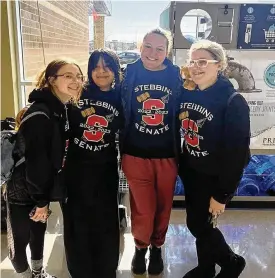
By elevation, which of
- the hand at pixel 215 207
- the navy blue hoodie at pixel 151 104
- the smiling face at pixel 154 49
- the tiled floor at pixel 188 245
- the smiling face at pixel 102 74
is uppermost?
the smiling face at pixel 154 49

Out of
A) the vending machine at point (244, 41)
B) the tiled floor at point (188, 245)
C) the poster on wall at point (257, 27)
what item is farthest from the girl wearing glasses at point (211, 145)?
the poster on wall at point (257, 27)

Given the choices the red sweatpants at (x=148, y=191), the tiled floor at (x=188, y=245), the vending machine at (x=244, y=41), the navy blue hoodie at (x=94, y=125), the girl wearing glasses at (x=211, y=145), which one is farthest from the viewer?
the vending machine at (x=244, y=41)

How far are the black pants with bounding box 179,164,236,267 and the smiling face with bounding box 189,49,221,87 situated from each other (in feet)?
1.49

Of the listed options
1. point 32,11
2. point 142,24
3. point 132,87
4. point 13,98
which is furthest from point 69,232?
point 32,11

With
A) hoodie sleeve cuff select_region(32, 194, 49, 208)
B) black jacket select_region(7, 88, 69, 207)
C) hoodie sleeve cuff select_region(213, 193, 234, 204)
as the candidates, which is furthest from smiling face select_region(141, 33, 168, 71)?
hoodie sleeve cuff select_region(32, 194, 49, 208)

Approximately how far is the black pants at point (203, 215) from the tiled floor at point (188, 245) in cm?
28

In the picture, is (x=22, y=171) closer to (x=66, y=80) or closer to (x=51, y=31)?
(x=66, y=80)

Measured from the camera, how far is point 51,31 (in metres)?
2.76

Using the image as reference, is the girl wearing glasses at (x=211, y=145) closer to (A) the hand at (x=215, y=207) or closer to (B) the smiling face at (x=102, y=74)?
(A) the hand at (x=215, y=207)

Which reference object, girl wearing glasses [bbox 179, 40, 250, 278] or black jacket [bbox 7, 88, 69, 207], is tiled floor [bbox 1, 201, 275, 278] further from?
black jacket [bbox 7, 88, 69, 207]

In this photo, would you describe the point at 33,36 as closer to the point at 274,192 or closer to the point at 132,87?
the point at 132,87

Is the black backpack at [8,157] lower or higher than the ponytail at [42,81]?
lower

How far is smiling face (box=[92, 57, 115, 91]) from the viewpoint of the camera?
1.57 metres

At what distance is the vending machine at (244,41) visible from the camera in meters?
2.30
